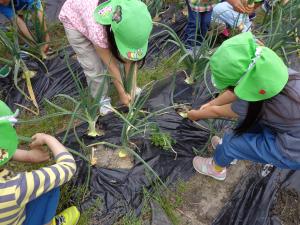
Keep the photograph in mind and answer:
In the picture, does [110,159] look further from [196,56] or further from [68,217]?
[196,56]

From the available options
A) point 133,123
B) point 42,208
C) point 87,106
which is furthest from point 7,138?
point 133,123

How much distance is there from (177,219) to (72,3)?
1201mm

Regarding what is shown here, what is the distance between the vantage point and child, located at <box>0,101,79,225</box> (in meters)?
1.09

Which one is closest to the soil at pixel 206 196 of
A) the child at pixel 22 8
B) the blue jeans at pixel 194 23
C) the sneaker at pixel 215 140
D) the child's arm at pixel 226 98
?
the sneaker at pixel 215 140

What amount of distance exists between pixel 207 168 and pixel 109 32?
856 millimetres

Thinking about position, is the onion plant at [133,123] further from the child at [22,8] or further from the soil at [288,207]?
the child at [22,8]

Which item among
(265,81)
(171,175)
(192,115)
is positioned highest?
(265,81)

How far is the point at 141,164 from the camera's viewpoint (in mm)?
1784

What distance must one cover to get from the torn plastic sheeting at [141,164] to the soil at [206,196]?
0.08 meters

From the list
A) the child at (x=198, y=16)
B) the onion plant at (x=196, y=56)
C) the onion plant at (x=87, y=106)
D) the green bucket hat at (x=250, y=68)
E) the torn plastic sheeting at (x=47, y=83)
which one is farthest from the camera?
the child at (x=198, y=16)

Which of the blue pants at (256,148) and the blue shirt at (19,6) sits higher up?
the blue shirt at (19,6)

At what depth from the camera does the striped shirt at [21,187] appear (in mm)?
1110

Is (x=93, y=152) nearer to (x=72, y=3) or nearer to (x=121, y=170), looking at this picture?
(x=121, y=170)

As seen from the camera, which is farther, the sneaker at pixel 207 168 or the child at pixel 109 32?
the sneaker at pixel 207 168
